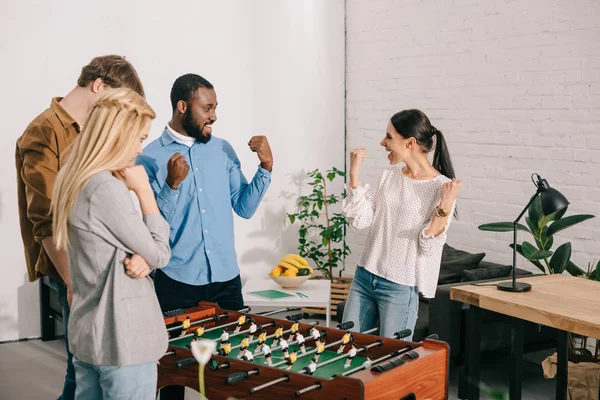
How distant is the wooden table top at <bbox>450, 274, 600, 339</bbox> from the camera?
264 cm

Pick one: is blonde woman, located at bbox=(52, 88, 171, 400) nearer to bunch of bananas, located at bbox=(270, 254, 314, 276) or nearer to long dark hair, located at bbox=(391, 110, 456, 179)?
long dark hair, located at bbox=(391, 110, 456, 179)

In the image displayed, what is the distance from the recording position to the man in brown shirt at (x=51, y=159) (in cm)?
246

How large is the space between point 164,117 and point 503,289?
2.86 metres

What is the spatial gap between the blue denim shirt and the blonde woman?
92 centimetres

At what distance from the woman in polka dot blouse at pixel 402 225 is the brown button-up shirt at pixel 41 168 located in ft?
3.96

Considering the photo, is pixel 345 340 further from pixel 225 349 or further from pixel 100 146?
pixel 100 146

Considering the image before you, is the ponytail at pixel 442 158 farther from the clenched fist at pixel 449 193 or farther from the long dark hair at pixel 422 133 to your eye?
the clenched fist at pixel 449 193

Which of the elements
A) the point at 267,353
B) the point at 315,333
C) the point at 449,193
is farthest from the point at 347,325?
the point at 449,193

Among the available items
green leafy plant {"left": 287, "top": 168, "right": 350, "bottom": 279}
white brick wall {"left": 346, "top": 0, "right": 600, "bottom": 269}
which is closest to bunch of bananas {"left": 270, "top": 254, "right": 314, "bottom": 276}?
green leafy plant {"left": 287, "top": 168, "right": 350, "bottom": 279}

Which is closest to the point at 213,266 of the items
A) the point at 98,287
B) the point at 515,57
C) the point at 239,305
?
the point at 239,305

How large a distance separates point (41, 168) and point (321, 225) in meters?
3.42

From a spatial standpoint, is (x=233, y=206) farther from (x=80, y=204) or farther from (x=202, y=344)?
(x=202, y=344)

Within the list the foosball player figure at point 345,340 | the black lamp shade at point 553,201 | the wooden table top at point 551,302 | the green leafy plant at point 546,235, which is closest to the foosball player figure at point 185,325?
the foosball player figure at point 345,340

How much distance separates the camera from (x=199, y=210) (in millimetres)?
2992
